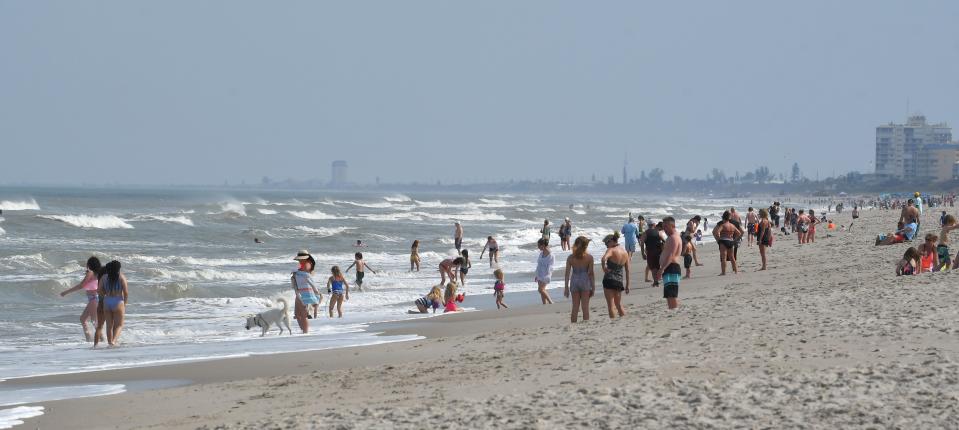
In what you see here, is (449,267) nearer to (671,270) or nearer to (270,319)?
(270,319)

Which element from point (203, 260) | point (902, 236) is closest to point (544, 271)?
point (902, 236)

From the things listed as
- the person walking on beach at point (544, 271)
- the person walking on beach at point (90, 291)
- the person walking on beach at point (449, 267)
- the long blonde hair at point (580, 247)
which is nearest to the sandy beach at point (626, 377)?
the long blonde hair at point (580, 247)

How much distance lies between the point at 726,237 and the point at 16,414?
13105mm

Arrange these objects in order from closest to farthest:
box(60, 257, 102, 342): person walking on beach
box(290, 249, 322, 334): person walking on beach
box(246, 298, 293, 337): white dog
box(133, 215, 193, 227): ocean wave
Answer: box(60, 257, 102, 342): person walking on beach
box(246, 298, 293, 337): white dog
box(290, 249, 322, 334): person walking on beach
box(133, 215, 193, 227): ocean wave

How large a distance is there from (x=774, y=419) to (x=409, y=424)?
210cm

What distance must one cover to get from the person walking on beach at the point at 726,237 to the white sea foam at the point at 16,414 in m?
12.5

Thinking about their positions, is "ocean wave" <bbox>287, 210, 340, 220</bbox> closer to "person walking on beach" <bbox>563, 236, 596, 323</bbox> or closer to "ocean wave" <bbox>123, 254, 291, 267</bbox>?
"ocean wave" <bbox>123, 254, 291, 267</bbox>

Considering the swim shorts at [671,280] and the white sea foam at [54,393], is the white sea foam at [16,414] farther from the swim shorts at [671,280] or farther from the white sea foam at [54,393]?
the swim shorts at [671,280]

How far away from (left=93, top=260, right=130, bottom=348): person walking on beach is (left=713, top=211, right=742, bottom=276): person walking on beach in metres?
9.87

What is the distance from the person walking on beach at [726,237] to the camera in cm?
1842

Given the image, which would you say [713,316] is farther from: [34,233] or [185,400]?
[34,233]

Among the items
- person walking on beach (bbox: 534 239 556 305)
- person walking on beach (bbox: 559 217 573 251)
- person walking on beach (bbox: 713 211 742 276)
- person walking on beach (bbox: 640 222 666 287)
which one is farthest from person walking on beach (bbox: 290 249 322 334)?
person walking on beach (bbox: 559 217 573 251)

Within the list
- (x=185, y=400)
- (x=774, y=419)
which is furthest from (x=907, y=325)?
(x=185, y=400)

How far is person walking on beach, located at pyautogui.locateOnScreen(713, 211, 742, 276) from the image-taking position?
18.4 metres
